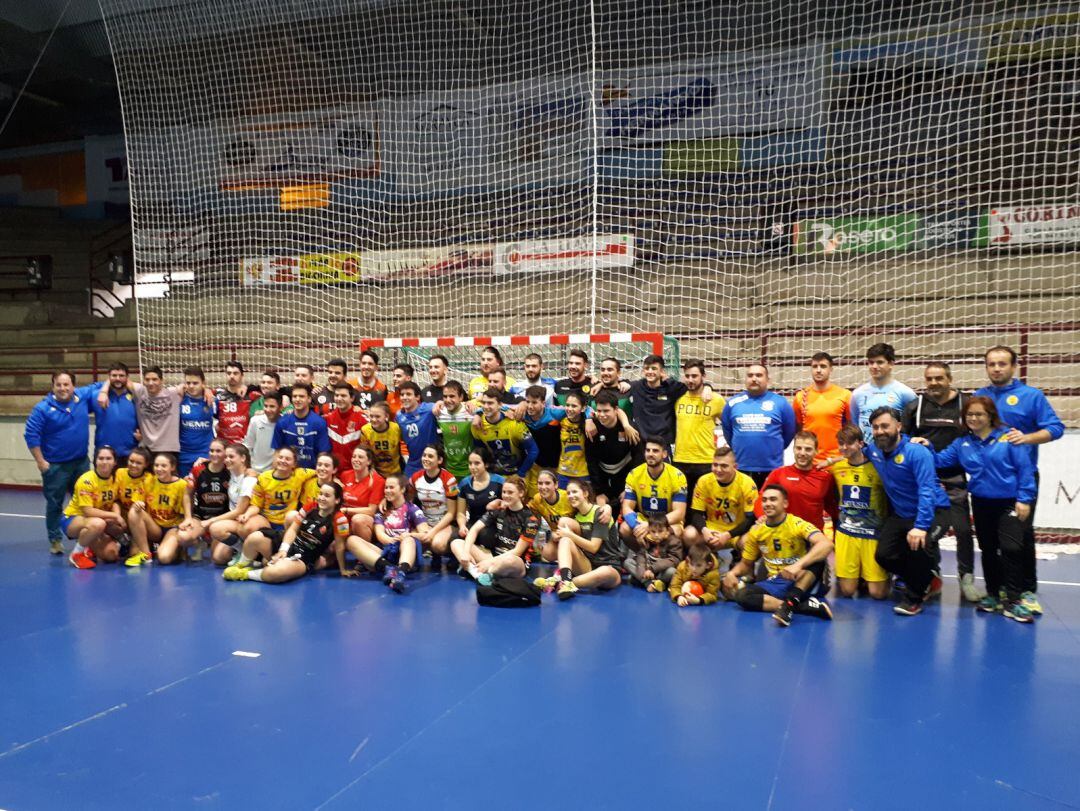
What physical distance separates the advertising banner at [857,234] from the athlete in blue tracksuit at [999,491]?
23.8 ft

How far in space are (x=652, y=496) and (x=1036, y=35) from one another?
34.6ft

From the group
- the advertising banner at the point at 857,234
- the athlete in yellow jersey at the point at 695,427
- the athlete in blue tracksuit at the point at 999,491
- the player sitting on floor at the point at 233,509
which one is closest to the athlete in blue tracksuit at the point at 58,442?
the player sitting on floor at the point at 233,509

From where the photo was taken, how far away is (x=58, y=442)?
8.36 m

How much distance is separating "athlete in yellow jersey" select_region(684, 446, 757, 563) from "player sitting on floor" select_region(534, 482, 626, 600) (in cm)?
71

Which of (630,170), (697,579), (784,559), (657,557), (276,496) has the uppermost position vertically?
(630,170)

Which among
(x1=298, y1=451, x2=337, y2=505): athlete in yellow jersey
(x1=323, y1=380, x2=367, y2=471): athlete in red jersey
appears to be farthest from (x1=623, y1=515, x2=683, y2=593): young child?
(x1=323, y1=380, x2=367, y2=471): athlete in red jersey

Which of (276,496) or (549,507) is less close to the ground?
(276,496)

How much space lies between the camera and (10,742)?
380 centimetres

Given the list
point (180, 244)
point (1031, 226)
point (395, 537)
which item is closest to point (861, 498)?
point (395, 537)

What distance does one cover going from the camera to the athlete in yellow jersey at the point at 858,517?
6312 mm

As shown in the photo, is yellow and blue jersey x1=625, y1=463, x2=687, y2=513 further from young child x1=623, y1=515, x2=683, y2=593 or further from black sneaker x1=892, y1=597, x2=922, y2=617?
black sneaker x1=892, y1=597, x2=922, y2=617

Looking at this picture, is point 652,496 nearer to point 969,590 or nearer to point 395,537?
point 395,537

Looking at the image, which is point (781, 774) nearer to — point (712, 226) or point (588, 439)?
point (588, 439)

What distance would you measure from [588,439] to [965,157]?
937 centimetres
